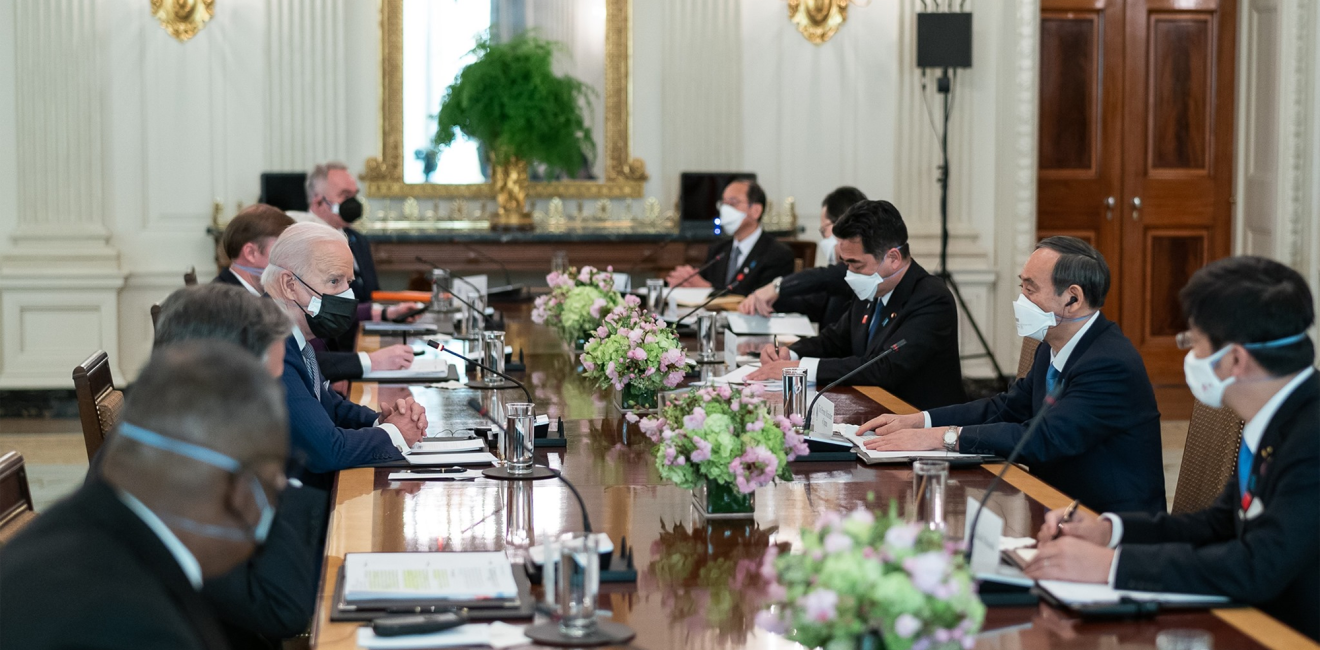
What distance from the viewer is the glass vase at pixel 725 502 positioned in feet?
8.55

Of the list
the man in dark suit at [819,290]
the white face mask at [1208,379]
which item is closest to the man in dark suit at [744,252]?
the man in dark suit at [819,290]

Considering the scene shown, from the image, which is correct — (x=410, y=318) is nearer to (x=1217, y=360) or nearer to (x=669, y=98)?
(x=669, y=98)

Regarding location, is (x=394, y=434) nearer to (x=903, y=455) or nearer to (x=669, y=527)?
(x=669, y=527)

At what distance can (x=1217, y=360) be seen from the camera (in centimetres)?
224

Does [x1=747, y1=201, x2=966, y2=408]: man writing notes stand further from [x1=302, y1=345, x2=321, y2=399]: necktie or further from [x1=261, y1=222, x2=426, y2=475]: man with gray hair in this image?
[x1=302, y1=345, x2=321, y2=399]: necktie

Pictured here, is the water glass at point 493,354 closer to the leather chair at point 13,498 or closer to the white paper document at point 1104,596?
the leather chair at point 13,498

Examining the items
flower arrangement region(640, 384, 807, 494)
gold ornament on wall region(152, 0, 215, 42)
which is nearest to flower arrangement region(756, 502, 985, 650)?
flower arrangement region(640, 384, 807, 494)

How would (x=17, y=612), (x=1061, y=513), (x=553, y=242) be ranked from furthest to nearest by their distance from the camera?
(x=553, y=242) → (x=1061, y=513) → (x=17, y=612)

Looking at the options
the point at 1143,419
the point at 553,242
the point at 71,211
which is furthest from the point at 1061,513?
the point at 71,211

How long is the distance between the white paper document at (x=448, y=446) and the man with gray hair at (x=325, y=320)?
0.09 feet

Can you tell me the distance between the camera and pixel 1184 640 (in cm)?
195

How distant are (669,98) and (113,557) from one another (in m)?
7.38

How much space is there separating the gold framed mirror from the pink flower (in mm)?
7150

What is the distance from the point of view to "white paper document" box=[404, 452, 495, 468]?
10.2 feet
